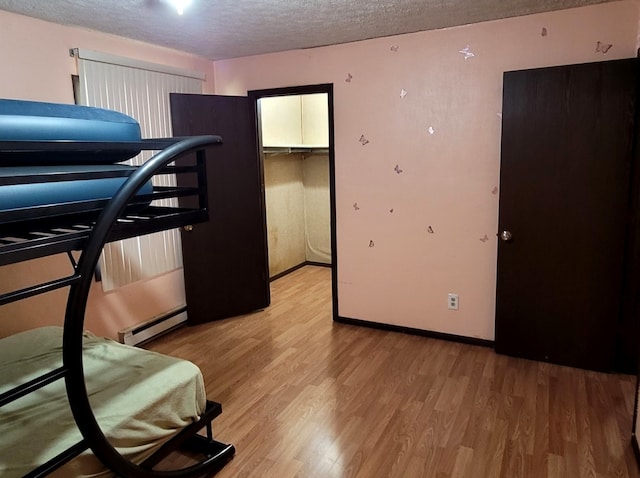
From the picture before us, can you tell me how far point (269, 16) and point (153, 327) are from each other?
8.01 feet

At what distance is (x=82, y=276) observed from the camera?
49.6 inches

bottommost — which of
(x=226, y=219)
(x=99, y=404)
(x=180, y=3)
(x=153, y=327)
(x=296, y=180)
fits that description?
(x=153, y=327)

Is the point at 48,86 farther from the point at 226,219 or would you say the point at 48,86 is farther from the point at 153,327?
the point at 153,327

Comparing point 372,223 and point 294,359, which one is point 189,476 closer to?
point 294,359

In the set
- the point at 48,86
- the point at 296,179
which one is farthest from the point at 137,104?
the point at 296,179

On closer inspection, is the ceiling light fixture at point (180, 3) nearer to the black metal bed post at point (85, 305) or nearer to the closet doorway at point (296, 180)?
the black metal bed post at point (85, 305)

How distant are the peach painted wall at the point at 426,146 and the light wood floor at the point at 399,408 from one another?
0.36 m

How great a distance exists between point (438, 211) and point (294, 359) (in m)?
1.51

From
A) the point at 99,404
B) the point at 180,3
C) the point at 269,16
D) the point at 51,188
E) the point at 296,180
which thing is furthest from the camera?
the point at 296,180

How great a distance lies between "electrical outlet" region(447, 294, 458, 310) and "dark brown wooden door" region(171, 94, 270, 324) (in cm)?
171

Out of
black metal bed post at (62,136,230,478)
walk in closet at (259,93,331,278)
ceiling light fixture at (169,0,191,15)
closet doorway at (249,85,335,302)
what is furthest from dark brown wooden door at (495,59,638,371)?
walk in closet at (259,93,331,278)

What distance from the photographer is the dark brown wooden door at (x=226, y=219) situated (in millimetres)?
3705

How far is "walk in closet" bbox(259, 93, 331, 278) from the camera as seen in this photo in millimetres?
5055

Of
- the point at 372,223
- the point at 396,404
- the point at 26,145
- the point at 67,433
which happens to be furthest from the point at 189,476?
the point at 372,223
